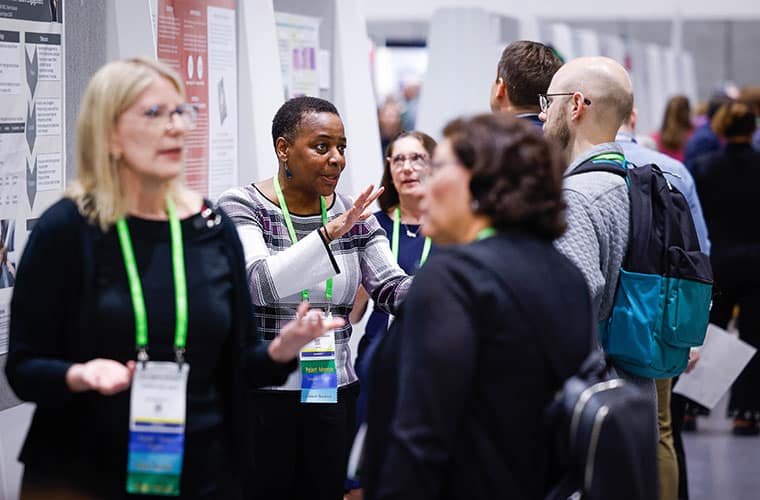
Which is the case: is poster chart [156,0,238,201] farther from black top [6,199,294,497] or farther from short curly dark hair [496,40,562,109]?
black top [6,199,294,497]

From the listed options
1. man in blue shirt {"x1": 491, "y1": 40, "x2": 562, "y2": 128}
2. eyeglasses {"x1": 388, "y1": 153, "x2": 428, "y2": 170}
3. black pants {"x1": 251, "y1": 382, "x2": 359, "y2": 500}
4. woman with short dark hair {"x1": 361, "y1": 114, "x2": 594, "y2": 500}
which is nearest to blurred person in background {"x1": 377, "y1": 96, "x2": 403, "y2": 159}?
eyeglasses {"x1": 388, "y1": 153, "x2": 428, "y2": 170}

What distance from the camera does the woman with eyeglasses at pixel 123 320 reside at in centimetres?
214

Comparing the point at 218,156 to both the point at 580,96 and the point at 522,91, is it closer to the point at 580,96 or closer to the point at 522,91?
the point at 522,91

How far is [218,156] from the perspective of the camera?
4.41m

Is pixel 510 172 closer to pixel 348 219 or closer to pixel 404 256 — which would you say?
pixel 348 219

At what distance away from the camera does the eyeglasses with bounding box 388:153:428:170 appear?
464 centimetres

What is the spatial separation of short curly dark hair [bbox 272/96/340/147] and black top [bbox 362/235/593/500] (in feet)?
4.80

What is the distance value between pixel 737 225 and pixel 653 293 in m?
3.66

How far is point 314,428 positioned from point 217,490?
1.00m

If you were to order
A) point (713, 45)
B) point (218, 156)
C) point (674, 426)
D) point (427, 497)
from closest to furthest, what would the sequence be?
point (427, 497)
point (218, 156)
point (674, 426)
point (713, 45)

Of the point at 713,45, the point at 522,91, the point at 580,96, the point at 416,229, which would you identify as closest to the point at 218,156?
the point at 416,229

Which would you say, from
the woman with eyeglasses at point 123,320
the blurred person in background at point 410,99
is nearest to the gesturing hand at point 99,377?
the woman with eyeglasses at point 123,320

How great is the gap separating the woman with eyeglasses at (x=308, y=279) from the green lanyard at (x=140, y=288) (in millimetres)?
903

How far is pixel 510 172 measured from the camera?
2.09 metres
